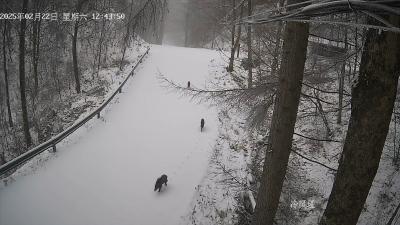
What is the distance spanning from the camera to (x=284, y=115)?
206 inches

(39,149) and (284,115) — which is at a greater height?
(284,115)

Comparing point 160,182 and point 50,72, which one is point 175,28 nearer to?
point 50,72

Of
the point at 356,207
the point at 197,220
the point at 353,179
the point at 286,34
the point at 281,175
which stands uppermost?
the point at 286,34

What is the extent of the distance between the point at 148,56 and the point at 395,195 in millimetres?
22023

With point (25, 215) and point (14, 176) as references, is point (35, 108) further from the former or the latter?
point (25, 215)

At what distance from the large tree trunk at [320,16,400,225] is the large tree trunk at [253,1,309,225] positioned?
5.55 feet

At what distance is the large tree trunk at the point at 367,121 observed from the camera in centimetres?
310

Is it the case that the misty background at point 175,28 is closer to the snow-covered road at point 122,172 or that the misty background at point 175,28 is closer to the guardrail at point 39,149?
the snow-covered road at point 122,172

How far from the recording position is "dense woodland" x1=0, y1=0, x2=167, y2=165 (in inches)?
666

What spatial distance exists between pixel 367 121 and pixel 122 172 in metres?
8.07

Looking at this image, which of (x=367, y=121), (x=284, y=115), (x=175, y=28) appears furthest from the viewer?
(x=175, y=28)

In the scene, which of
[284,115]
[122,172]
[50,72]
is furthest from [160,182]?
[50,72]

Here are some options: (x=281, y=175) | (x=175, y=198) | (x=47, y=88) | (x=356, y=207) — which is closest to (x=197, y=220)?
(x=175, y=198)

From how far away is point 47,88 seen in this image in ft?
77.6
